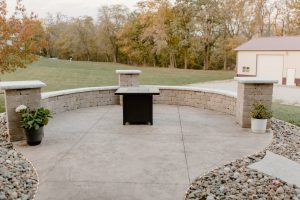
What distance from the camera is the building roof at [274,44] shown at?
23614 millimetres

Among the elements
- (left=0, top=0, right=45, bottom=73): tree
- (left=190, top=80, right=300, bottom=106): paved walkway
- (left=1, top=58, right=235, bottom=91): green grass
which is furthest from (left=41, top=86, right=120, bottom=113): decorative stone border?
(left=1, top=58, right=235, bottom=91): green grass

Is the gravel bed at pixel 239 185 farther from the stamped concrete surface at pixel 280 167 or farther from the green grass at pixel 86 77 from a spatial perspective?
the green grass at pixel 86 77

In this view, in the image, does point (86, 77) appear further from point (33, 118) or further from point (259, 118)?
point (259, 118)

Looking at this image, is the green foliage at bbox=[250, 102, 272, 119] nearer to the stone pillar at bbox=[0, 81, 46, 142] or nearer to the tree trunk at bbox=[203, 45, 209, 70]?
the stone pillar at bbox=[0, 81, 46, 142]

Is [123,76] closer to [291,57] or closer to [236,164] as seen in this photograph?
[236,164]

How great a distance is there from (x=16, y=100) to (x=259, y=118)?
5.12 meters

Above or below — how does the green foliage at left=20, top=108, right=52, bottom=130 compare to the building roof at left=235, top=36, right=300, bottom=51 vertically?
below

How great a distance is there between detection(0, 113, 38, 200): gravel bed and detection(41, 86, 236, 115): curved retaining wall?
2843 mm

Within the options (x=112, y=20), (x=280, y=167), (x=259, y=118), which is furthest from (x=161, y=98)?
(x=112, y=20)

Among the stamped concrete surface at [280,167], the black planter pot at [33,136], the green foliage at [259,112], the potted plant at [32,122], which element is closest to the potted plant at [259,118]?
the green foliage at [259,112]

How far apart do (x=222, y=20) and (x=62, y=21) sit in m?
33.5

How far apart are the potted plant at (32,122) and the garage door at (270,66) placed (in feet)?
69.3

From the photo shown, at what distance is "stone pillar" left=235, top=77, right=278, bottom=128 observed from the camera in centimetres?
698

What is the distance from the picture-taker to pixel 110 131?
6.93 meters
